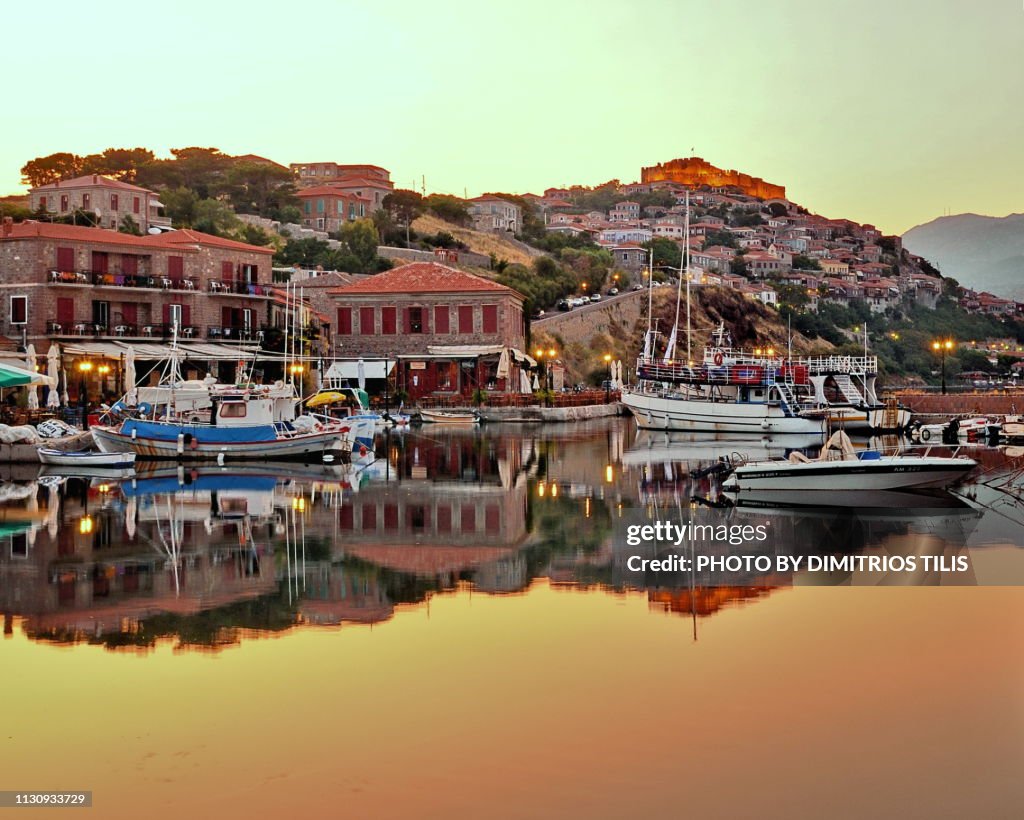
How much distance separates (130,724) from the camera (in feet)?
25.7

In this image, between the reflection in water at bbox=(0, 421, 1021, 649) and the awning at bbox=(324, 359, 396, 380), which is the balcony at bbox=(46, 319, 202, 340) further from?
the reflection in water at bbox=(0, 421, 1021, 649)

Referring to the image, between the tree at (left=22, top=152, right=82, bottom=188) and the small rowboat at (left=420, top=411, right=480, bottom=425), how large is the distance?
5602 centimetres

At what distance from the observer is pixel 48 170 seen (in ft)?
290

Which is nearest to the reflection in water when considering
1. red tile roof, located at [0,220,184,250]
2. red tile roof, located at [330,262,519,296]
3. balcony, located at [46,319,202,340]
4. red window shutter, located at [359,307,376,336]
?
balcony, located at [46,319,202,340]

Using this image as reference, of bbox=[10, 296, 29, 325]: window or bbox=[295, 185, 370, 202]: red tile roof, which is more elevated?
bbox=[295, 185, 370, 202]: red tile roof

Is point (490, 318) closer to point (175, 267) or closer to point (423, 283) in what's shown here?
point (423, 283)

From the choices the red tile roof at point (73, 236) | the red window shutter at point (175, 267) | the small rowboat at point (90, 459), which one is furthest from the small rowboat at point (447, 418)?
the small rowboat at point (90, 459)

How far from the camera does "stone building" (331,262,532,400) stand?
165ft

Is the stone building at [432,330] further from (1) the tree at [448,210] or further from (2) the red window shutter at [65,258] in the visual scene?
(1) the tree at [448,210]

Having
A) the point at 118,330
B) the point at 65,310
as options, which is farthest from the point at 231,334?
the point at 65,310

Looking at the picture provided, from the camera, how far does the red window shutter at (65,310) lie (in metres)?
39.6

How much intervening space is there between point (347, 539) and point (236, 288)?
103 feet

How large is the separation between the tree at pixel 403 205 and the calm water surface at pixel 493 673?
274 ft

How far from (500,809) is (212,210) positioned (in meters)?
76.2
